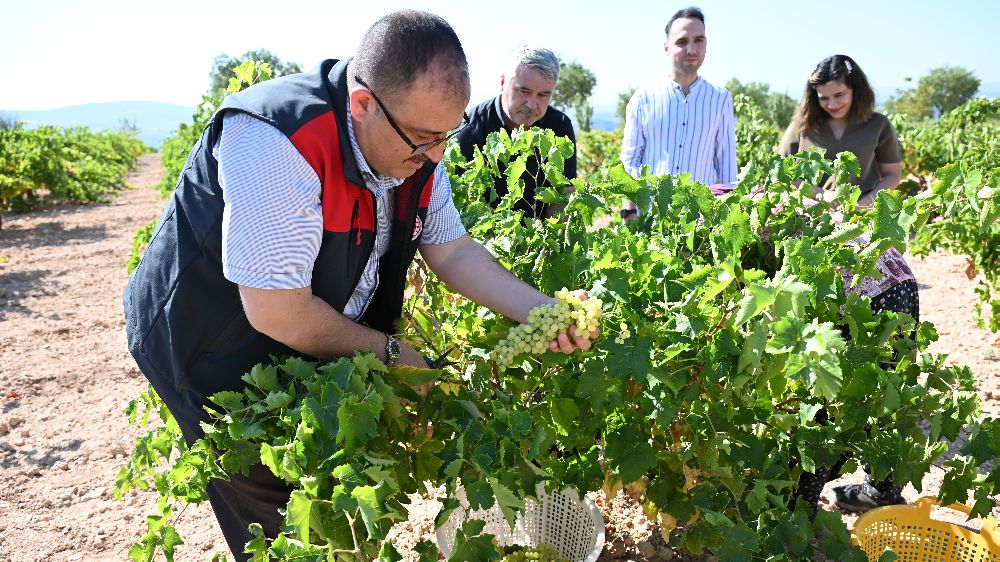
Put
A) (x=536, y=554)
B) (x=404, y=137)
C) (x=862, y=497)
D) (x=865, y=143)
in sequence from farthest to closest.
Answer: (x=865, y=143)
(x=862, y=497)
(x=536, y=554)
(x=404, y=137)

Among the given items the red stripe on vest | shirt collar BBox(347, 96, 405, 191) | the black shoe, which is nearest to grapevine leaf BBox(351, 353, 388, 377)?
the red stripe on vest

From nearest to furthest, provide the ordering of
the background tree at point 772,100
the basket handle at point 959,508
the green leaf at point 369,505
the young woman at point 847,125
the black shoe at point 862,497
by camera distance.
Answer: the green leaf at point 369,505 → the basket handle at point 959,508 → the black shoe at point 862,497 → the young woman at point 847,125 → the background tree at point 772,100

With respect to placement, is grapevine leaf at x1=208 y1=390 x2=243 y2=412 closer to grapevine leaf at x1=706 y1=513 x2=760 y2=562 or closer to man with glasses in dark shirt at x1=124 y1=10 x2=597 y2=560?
man with glasses in dark shirt at x1=124 y1=10 x2=597 y2=560

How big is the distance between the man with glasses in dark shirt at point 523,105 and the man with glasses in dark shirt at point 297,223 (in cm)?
171

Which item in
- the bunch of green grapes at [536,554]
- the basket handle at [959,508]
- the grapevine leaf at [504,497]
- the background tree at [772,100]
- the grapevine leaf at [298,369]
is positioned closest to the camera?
the grapevine leaf at [504,497]

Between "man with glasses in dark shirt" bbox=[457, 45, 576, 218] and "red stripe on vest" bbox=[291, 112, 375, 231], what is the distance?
1774 mm

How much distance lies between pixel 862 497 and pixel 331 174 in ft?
8.62

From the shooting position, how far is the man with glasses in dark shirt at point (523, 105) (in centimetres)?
356

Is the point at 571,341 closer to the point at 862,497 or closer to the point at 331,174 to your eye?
the point at 331,174

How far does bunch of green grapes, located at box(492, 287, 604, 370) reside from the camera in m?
1.69

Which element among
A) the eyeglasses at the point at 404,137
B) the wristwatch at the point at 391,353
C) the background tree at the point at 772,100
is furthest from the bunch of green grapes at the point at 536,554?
the background tree at the point at 772,100

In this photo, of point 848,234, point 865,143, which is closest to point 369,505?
point 848,234

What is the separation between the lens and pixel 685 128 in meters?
4.00

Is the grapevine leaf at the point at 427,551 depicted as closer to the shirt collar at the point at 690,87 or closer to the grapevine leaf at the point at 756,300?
the grapevine leaf at the point at 756,300
